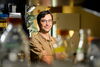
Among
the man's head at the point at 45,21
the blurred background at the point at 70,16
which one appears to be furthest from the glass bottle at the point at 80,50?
the man's head at the point at 45,21

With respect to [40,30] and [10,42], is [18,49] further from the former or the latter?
[40,30]

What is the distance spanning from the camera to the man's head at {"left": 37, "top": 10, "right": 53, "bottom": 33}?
0.56 metres

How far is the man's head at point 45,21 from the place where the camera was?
56cm

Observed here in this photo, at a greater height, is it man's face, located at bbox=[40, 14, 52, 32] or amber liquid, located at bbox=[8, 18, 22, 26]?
amber liquid, located at bbox=[8, 18, 22, 26]

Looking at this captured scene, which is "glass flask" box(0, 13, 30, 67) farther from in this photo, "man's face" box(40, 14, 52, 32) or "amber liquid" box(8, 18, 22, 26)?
"man's face" box(40, 14, 52, 32)

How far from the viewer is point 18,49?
1.46 feet

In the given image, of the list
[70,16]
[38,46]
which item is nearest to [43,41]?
[38,46]

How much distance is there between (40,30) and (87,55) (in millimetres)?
256

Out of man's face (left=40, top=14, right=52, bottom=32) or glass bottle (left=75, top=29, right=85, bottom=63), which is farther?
man's face (left=40, top=14, right=52, bottom=32)

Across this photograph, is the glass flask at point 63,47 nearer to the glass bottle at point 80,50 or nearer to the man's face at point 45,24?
the glass bottle at point 80,50

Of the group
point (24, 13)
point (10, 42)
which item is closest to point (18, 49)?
point (10, 42)

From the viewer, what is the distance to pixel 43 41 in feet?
2.02

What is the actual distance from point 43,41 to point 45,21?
7 cm

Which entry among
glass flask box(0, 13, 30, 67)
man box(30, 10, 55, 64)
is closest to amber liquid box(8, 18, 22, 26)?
glass flask box(0, 13, 30, 67)
